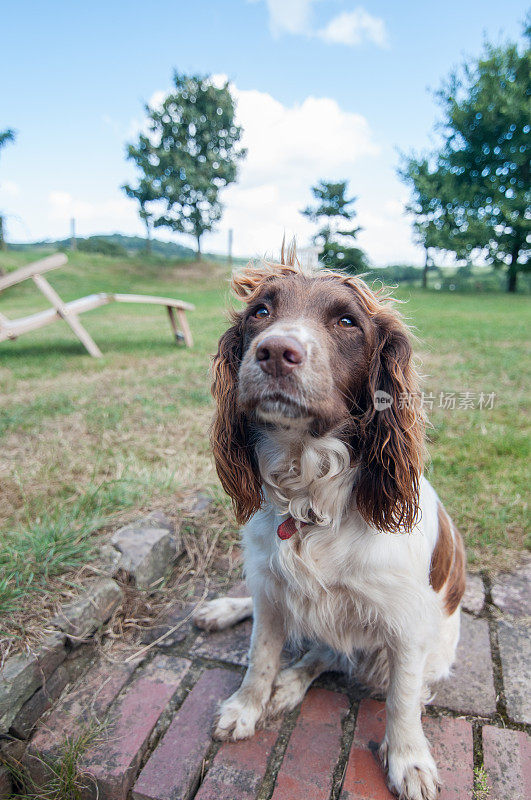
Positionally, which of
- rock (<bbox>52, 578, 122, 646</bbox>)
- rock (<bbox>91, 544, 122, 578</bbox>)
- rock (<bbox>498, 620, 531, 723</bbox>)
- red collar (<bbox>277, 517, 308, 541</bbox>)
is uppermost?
red collar (<bbox>277, 517, 308, 541</bbox>)

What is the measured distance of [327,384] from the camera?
4.75 ft

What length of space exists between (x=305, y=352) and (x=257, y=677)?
1184mm

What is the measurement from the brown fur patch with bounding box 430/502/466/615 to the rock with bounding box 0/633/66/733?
1.35 meters

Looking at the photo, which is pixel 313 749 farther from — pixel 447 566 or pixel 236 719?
pixel 447 566

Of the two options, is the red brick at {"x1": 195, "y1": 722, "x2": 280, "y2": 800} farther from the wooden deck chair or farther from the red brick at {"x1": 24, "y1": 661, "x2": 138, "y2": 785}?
the wooden deck chair

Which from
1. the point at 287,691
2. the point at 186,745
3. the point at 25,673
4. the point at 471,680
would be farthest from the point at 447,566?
the point at 25,673

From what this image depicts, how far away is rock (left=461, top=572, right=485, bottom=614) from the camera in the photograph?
7.33 ft

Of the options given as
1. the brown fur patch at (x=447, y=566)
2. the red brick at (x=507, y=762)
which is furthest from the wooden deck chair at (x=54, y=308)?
the red brick at (x=507, y=762)

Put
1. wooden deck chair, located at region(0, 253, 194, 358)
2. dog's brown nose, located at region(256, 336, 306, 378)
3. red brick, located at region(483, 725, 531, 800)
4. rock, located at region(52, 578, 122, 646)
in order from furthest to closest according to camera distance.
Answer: wooden deck chair, located at region(0, 253, 194, 358), rock, located at region(52, 578, 122, 646), red brick, located at region(483, 725, 531, 800), dog's brown nose, located at region(256, 336, 306, 378)

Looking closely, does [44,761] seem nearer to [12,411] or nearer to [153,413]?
[153,413]

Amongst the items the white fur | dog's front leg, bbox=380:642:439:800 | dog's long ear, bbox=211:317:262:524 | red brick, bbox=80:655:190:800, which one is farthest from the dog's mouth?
red brick, bbox=80:655:190:800

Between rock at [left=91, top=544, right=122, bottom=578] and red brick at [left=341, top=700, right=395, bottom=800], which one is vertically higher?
rock at [left=91, top=544, right=122, bottom=578]

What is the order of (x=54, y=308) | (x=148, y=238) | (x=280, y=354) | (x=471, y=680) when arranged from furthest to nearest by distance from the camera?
(x=148, y=238), (x=54, y=308), (x=471, y=680), (x=280, y=354)

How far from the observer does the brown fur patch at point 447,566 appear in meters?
1.74
